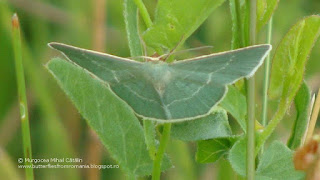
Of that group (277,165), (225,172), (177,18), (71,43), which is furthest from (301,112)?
(71,43)

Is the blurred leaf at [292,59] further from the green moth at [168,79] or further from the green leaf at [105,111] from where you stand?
the green leaf at [105,111]

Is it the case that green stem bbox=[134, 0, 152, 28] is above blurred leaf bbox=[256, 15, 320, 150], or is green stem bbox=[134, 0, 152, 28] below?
above


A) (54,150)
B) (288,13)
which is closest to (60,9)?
(54,150)

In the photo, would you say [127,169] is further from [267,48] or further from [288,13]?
[288,13]

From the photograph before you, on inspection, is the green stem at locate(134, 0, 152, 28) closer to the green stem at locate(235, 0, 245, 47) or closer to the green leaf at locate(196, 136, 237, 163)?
the green stem at locate(235, 0, 245, 47)

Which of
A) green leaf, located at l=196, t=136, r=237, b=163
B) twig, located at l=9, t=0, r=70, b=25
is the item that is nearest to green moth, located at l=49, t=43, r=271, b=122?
green leaf, located at l=196, t=136, r=237, b=163
